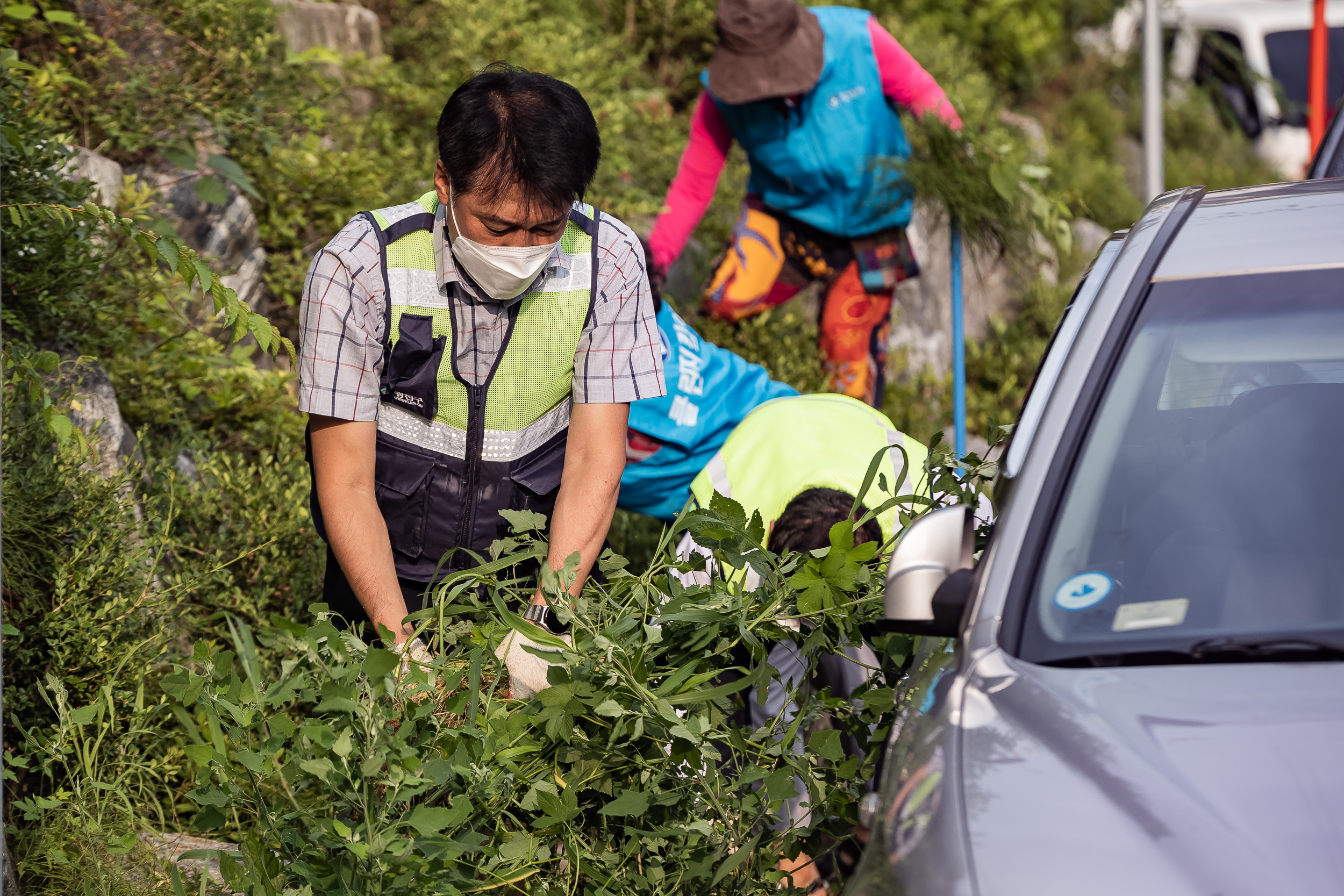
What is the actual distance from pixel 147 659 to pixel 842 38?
301 cm

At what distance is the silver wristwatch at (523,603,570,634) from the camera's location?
2.02 metres

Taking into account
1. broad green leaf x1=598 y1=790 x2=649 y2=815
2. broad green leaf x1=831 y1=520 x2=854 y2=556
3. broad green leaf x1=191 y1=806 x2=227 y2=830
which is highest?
broad green leaf x1=831 y1=520 x2=854 y2=556

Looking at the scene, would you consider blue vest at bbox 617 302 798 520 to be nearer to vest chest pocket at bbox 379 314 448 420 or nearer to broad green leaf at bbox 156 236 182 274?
vest chest pocket at bbox 379 314 448 420

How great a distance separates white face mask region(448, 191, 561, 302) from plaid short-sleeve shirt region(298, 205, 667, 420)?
38 mm

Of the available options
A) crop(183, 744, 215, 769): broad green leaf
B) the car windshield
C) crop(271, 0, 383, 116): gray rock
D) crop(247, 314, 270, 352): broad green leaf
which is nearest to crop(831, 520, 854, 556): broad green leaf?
the car windshield

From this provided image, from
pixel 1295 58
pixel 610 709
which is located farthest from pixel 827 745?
pixel 1295 58

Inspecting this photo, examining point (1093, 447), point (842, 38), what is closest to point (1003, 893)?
point (1093, 447)

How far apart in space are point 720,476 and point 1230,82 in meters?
10.3

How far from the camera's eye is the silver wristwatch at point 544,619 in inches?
79.5

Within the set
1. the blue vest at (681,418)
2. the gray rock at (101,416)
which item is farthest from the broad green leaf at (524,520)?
the gray rock at (101,416)

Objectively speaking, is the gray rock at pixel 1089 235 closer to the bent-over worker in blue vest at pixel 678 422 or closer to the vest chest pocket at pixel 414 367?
the bent-over worker in blue vest at pixel 678 422

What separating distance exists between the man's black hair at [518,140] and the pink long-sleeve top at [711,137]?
188 cm

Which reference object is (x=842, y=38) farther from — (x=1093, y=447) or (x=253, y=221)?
(x=1093, y=447)

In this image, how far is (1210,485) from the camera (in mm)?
1709
